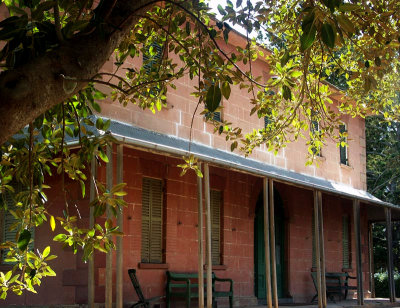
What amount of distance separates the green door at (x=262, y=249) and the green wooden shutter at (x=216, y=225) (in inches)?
68.2

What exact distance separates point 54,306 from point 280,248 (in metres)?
7.61

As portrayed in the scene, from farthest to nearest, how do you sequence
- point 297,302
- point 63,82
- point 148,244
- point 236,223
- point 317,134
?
point 297,302, point 236,223, point 148,244, point 317,134, point 63,82

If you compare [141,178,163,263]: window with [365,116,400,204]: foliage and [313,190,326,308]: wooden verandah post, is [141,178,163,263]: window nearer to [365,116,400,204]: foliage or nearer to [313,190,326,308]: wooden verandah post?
[313,190,326,308]: wooden verandah post

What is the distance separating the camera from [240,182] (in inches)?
584

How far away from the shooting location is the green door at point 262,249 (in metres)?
15.4

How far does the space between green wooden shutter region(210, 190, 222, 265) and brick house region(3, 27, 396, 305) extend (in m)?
0.02

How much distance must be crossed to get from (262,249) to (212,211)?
2358mm

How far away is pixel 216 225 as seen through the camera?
14094mm

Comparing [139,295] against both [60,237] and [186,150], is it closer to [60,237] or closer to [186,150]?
[186,150]

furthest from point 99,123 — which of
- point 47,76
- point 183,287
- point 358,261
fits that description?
point 358,261

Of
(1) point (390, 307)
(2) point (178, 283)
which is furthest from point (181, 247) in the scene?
(1) point (390, 307)

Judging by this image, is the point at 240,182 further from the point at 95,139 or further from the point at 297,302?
the point at 95,139

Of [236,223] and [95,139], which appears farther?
[236,223]

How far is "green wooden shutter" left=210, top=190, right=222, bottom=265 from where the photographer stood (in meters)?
13.9
